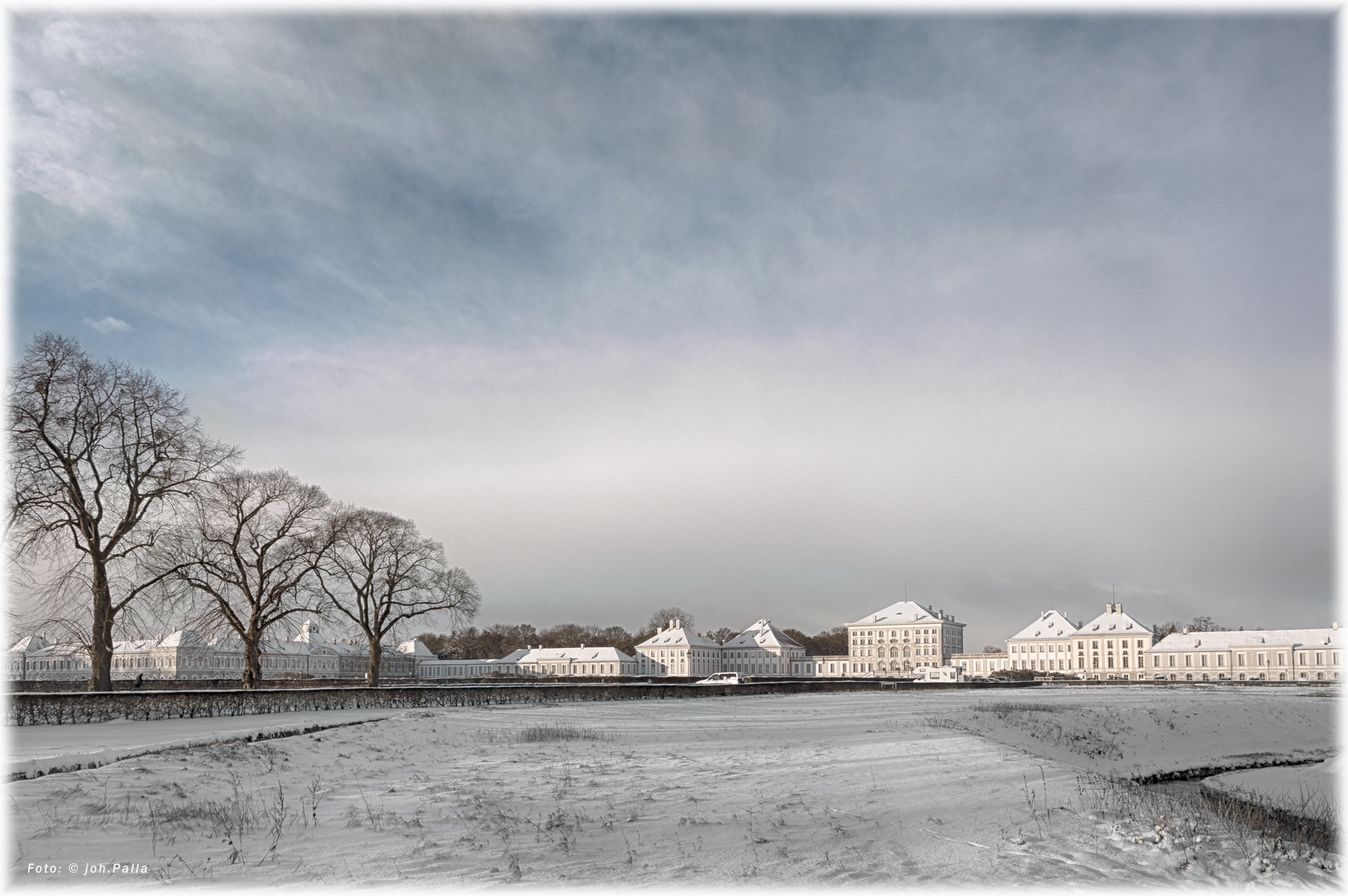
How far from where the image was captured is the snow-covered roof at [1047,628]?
11862 centimetres

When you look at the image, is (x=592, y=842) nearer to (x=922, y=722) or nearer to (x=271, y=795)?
(x=271, y=795)

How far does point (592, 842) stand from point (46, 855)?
545 centimetres

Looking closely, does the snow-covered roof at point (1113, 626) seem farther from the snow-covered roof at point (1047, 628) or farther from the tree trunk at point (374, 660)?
the tree trunk at point (374, 660)

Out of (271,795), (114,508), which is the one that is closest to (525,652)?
(114,508)

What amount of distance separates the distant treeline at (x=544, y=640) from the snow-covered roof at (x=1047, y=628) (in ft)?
107

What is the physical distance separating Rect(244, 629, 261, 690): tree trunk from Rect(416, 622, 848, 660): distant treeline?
90.7 metres

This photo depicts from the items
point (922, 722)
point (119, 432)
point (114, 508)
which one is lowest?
point (922, 722)

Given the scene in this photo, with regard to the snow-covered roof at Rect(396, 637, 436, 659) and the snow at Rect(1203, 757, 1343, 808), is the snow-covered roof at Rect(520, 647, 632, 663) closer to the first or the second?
the snow-covered roof at Rect(396, 637, 436, 659)

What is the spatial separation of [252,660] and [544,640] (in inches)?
4170

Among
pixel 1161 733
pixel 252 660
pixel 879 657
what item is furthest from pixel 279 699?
pixel 879 657

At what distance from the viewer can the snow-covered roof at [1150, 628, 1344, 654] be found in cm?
9869

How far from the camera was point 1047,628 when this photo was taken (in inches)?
4754

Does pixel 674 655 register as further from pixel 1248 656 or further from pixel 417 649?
pixel 1248 656

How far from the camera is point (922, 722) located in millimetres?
25953
